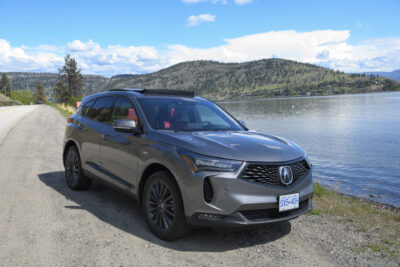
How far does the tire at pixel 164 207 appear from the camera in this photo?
12.7 feet

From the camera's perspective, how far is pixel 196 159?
12.1 ft

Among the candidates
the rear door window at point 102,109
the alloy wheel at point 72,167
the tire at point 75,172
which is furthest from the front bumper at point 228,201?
the alloy wheel at point 72,167

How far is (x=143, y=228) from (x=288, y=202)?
192 cm

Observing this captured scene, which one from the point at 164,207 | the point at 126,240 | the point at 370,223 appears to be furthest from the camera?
the point at 370,223

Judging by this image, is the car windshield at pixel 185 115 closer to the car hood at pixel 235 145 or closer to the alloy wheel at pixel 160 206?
the car hood at pixel 235 145

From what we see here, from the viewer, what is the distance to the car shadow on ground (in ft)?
13.5

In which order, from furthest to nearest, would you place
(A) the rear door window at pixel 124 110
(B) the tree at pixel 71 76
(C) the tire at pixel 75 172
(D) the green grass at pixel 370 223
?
(B) the tree at pixel 71 76, (C) the tire at pixel 75 172, (A) the rear door window at pixel 124 110, (D) the green grass at pixel 370 223

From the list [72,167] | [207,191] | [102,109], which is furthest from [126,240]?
[72,167]

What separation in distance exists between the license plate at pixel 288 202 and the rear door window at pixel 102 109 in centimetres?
294

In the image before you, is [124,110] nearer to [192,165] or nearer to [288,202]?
[192,165]

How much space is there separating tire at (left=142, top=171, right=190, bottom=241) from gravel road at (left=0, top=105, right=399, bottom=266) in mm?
158

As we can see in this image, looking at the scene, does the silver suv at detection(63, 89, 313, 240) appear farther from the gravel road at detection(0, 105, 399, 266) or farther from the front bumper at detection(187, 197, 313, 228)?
the gravel road at detection(0, 105, 399, 266)

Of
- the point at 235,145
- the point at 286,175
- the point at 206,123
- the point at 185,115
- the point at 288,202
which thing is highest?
the point at 185,115

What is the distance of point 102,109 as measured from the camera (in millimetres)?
5703
